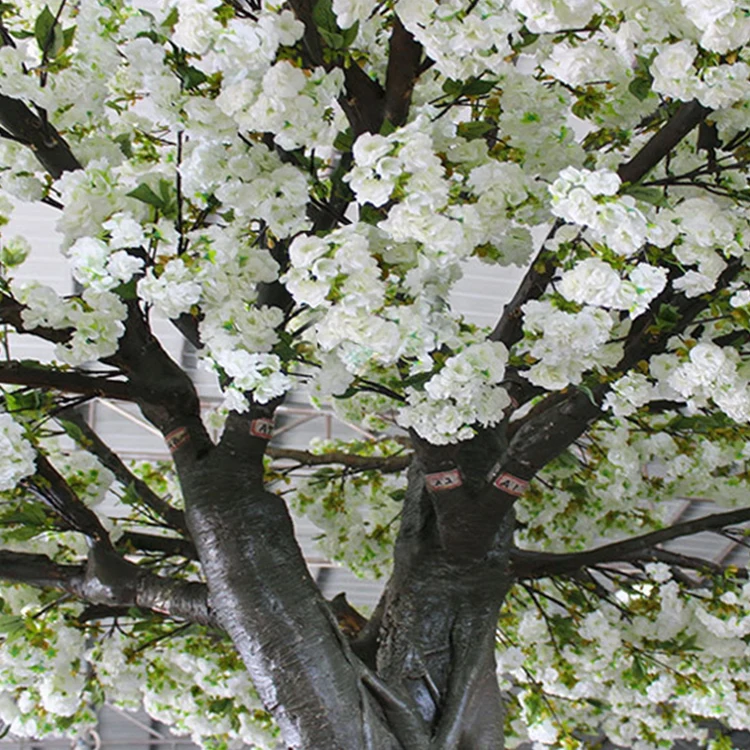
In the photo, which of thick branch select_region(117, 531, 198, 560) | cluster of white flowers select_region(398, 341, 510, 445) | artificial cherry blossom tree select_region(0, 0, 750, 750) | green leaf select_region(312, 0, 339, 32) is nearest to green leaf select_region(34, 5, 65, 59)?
artificial cherry blossom tree select_region(0, 0, 750, 750)

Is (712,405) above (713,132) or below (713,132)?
below

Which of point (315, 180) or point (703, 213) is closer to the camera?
point (703, 213)

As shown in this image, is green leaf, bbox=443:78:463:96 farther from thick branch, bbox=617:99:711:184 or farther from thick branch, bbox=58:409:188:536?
thick branch, bbox=58:409:188:536

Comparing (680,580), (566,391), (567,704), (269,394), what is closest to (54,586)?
(269,394)

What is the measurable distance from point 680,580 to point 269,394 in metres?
3.07

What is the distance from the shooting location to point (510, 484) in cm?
326

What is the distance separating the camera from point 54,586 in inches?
156

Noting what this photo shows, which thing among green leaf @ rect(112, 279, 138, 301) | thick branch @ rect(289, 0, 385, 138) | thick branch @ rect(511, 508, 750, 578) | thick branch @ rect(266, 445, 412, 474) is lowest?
green leaf @ rect(112, 279, 138, 301)

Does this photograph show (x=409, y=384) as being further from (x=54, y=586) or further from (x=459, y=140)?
(x=54, y=586)

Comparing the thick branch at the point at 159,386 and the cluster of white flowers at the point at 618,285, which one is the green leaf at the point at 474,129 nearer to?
the cluster of white flowers at the point at 618,285

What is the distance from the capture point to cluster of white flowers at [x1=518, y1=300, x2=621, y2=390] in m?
2.55

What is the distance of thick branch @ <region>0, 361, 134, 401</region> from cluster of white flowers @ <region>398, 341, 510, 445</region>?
1.00m

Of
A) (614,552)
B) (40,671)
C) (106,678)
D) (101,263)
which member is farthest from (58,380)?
(106,678)

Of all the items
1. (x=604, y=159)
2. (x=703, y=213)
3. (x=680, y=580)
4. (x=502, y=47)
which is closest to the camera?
(x=502, y=47)
